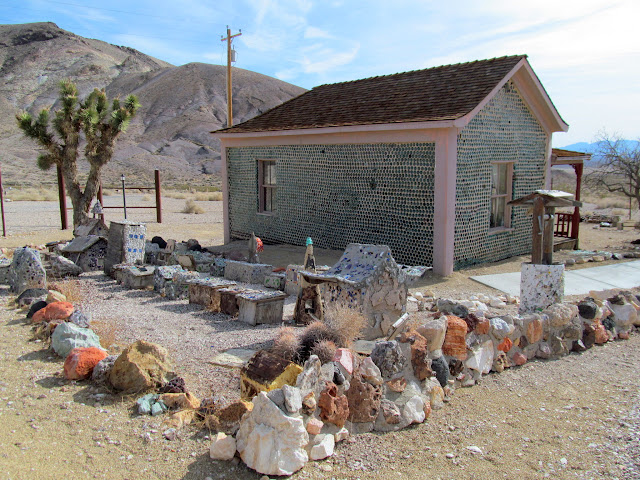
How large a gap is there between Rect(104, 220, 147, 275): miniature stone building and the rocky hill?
128ft

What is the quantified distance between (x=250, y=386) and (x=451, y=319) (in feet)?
6.96

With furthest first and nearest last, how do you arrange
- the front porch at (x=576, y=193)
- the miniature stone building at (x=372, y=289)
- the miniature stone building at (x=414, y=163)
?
the front porch at (x=576, y=193) → the miniature stone building at (x=414, y=163) → the miniature stone building at (x=372, y=289)

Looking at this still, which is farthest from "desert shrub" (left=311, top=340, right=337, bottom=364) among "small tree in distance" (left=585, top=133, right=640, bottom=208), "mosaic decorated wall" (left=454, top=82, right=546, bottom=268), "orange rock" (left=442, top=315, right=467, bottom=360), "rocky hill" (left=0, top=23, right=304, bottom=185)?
"rocky hill" (left=0, top=23, right=304, bottom=185)

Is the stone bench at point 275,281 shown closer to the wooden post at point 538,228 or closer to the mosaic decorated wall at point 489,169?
the mosaic decorated wall at point 489,169

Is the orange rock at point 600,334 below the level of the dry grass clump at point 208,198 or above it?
below

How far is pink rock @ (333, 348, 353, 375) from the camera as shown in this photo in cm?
461

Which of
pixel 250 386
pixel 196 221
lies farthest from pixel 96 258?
pixel 196 221

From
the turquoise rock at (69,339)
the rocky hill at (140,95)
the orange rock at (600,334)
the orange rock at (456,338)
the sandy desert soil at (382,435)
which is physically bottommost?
the sandy desert soil at (382,435)

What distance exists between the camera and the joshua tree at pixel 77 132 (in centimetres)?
1526

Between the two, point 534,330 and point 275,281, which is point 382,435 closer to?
point 534,330

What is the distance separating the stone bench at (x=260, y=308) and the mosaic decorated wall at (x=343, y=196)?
13.3ft

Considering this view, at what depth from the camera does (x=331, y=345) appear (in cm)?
494

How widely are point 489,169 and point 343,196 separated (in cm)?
304

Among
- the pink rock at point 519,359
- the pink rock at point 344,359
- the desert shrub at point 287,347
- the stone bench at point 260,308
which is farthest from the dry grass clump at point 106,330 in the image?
the pink rock at point 519,359
